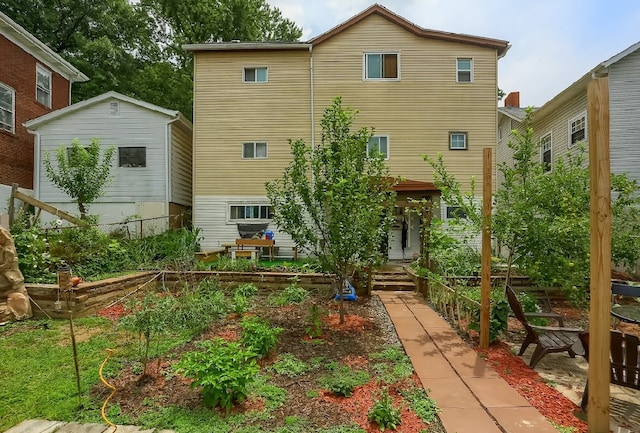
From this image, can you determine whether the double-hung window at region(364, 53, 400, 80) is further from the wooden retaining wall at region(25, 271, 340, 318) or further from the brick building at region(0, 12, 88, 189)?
the brick building at region(0, 12, 88, 189)

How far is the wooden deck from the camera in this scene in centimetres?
293

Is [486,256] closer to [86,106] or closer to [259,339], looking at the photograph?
[259,339]

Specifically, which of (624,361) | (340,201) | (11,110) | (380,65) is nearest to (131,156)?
(11,110)

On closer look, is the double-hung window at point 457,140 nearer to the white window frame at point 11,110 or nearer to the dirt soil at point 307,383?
the dirt soil at point 307,383

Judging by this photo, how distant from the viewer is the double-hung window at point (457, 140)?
46.4 feet

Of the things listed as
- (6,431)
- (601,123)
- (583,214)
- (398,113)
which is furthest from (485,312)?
(398,113)

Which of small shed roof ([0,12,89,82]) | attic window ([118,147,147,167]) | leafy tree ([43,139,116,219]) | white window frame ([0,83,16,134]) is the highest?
small shed roof ([0,12,89,82])

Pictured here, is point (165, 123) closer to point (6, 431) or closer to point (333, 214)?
point (333, 214)

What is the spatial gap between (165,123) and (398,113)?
9442mm

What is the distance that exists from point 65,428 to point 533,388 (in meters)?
4.55

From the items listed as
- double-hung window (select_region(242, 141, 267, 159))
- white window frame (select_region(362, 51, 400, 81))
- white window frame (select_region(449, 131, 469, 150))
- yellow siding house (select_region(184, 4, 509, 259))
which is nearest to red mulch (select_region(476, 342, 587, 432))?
yellow siding house (select_region(184, 4, 509, 259))

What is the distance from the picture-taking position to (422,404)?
3408 millimetres

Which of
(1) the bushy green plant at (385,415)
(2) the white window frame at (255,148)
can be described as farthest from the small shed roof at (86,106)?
(1) the bushy green plant at (385,415)

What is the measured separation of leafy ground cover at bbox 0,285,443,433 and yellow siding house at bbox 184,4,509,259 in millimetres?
8927
